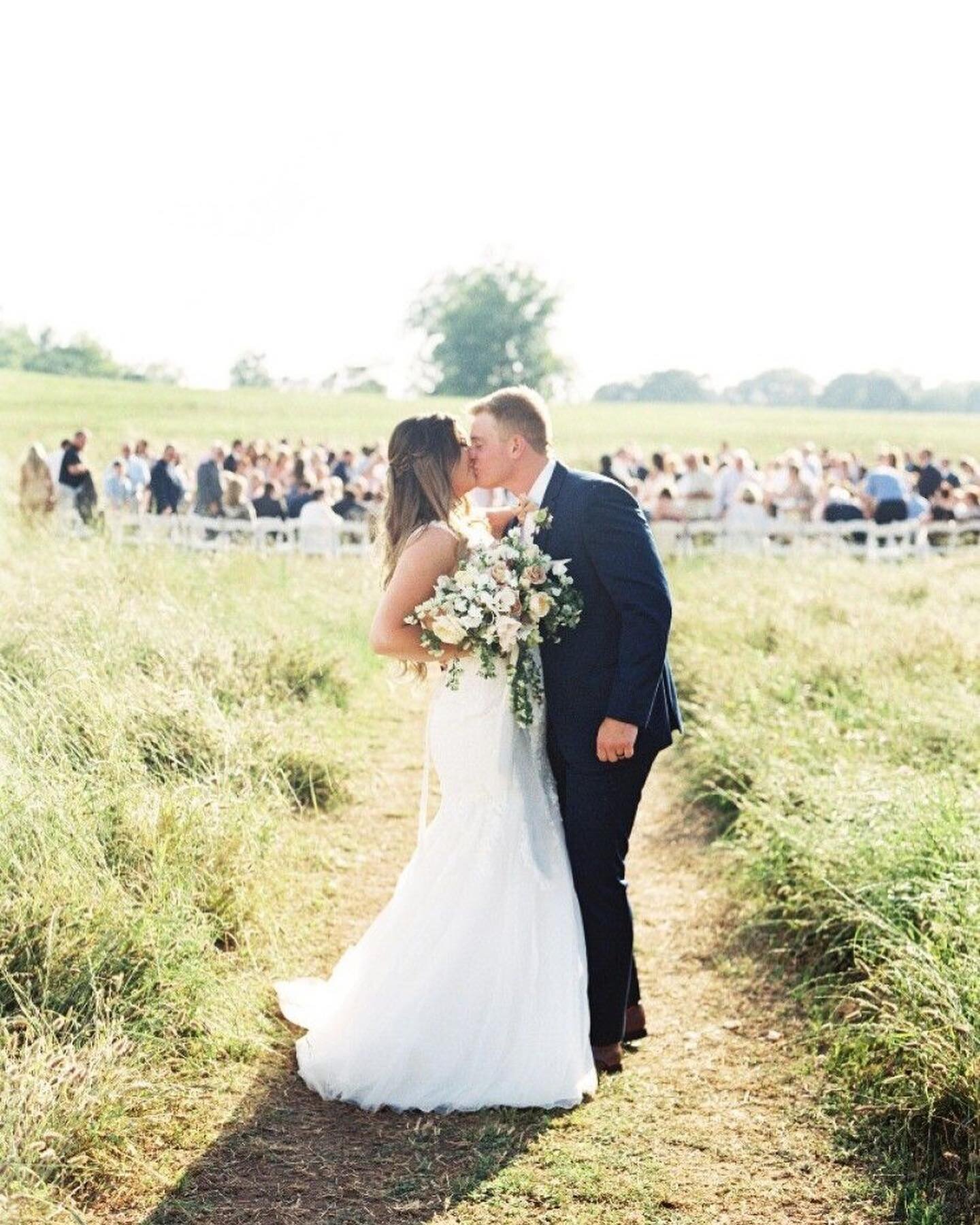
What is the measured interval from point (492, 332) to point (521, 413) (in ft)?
258

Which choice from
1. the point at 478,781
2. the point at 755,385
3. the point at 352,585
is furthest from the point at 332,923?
the point at 755,385

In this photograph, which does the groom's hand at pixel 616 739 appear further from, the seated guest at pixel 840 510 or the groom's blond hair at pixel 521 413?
the seated guest at pixel 840 510

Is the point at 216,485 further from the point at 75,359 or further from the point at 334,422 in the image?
the point at 75,359

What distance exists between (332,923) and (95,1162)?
2435 millimetres

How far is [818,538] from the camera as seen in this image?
21703mm

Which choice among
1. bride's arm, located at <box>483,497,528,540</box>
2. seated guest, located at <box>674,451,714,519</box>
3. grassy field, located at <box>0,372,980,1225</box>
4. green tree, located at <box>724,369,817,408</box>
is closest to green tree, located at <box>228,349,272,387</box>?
green tree, located at <box>724,369,817,408</box>

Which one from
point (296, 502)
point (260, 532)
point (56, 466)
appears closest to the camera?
point (260, 532)

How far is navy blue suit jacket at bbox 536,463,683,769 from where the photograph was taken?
455 centimetres

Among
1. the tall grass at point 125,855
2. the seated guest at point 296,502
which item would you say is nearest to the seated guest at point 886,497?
the seated guest at point 296,502

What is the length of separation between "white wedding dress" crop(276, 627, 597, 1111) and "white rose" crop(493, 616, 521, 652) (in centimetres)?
36

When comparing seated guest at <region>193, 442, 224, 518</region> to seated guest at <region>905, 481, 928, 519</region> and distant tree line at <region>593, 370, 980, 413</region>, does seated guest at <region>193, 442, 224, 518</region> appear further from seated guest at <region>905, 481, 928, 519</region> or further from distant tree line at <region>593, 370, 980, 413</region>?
distant tree line at <region>593, 370, 980, 413</region>

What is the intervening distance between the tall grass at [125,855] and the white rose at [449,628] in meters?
1.49

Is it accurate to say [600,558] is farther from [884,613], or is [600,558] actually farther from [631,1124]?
[884,613]

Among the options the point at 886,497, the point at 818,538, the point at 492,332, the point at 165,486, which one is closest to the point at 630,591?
the point at 165,486
